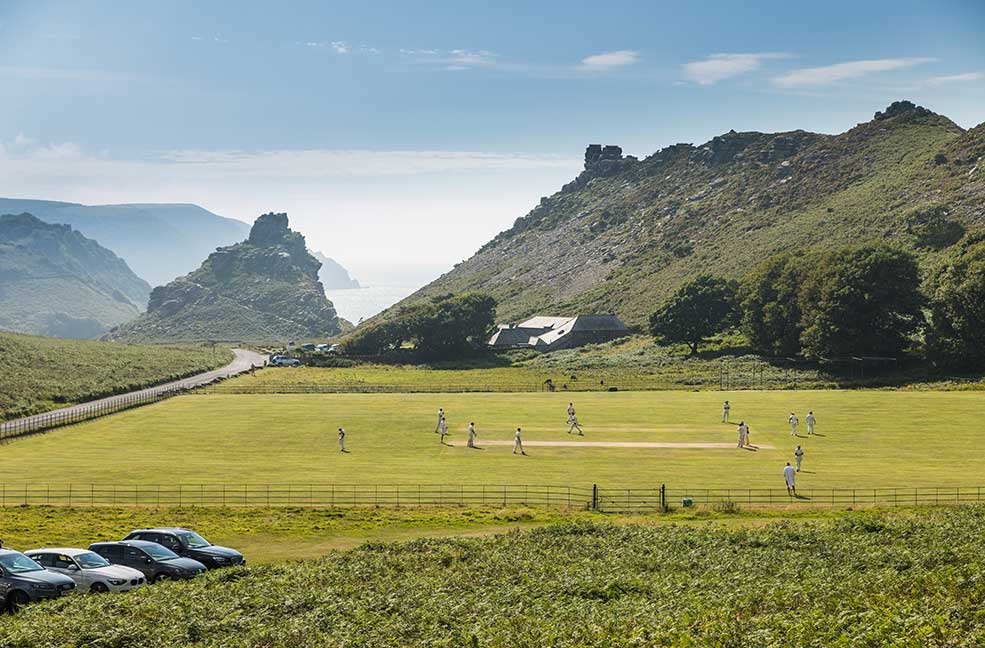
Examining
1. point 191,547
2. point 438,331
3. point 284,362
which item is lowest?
point 191,547

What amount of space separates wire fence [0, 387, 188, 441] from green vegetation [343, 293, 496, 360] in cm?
5343

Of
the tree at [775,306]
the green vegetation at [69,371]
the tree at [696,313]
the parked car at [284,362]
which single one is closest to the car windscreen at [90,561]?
the green vegetation at [69,371]

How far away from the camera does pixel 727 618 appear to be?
58.8 ft

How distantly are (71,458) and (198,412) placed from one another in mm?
20982

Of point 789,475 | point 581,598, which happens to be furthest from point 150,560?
point 789,475

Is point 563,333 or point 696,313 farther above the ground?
point 696,313

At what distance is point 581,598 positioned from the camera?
21516mm

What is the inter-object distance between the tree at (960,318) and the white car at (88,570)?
83178 mm

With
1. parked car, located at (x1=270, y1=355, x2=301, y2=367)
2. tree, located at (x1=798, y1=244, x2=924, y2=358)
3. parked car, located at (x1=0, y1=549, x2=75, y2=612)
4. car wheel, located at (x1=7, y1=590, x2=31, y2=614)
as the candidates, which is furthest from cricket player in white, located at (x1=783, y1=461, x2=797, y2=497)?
parked car, located at (x1=270, y1=355, x2=301, y2=367)

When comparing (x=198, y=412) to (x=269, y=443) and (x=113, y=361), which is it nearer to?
(x=269, y=443)

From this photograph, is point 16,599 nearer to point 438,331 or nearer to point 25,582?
point 25,582

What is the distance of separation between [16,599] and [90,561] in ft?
8.08

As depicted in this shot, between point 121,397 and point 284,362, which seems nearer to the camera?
point 121,397

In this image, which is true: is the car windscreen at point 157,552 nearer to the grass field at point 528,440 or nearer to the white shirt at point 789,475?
the grass field at point 528,440
